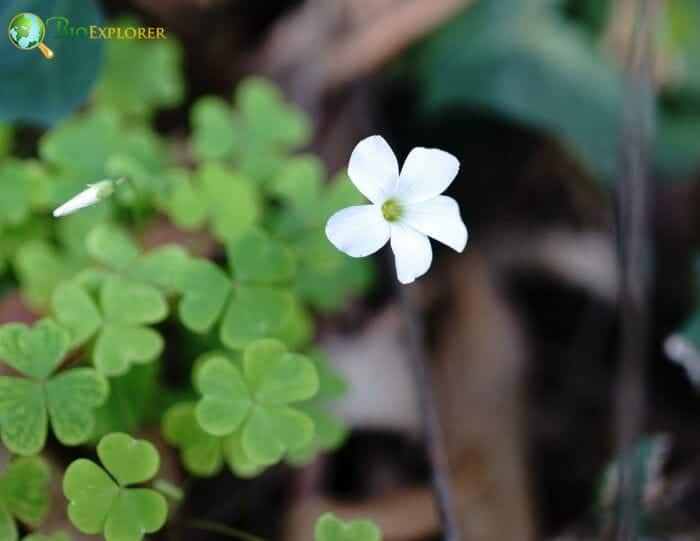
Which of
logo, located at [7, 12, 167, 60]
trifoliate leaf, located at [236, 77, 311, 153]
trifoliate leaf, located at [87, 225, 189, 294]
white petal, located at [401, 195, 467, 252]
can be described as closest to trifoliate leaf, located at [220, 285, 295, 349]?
trifoliate leaf, located at [87, 225, 189, 294]

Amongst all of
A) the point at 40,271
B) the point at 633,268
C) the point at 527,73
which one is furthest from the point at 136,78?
the point at 633,268

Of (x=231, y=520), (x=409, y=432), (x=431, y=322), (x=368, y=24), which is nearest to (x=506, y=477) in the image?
(x=409, y=432)

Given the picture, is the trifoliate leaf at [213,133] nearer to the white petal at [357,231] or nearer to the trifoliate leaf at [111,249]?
the trifoliate leaf at [111,249]

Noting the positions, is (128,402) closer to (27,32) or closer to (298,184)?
(298,184)

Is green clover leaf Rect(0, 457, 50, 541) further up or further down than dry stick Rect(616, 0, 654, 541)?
further down

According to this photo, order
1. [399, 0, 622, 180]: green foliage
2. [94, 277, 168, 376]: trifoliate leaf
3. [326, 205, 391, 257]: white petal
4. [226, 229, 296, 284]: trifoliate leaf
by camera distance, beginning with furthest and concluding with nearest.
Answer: [399, 0, 622, 180]: green foliage
[226, 229, 296, 284]: trifoliate leaf
[94, 277, 168, 376]: trifoliate leaf
[326, 205, 391, 257]: white petal

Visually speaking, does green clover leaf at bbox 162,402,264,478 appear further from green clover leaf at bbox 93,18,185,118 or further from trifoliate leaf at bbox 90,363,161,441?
green clover leaf at bbox 93,18,185,118
